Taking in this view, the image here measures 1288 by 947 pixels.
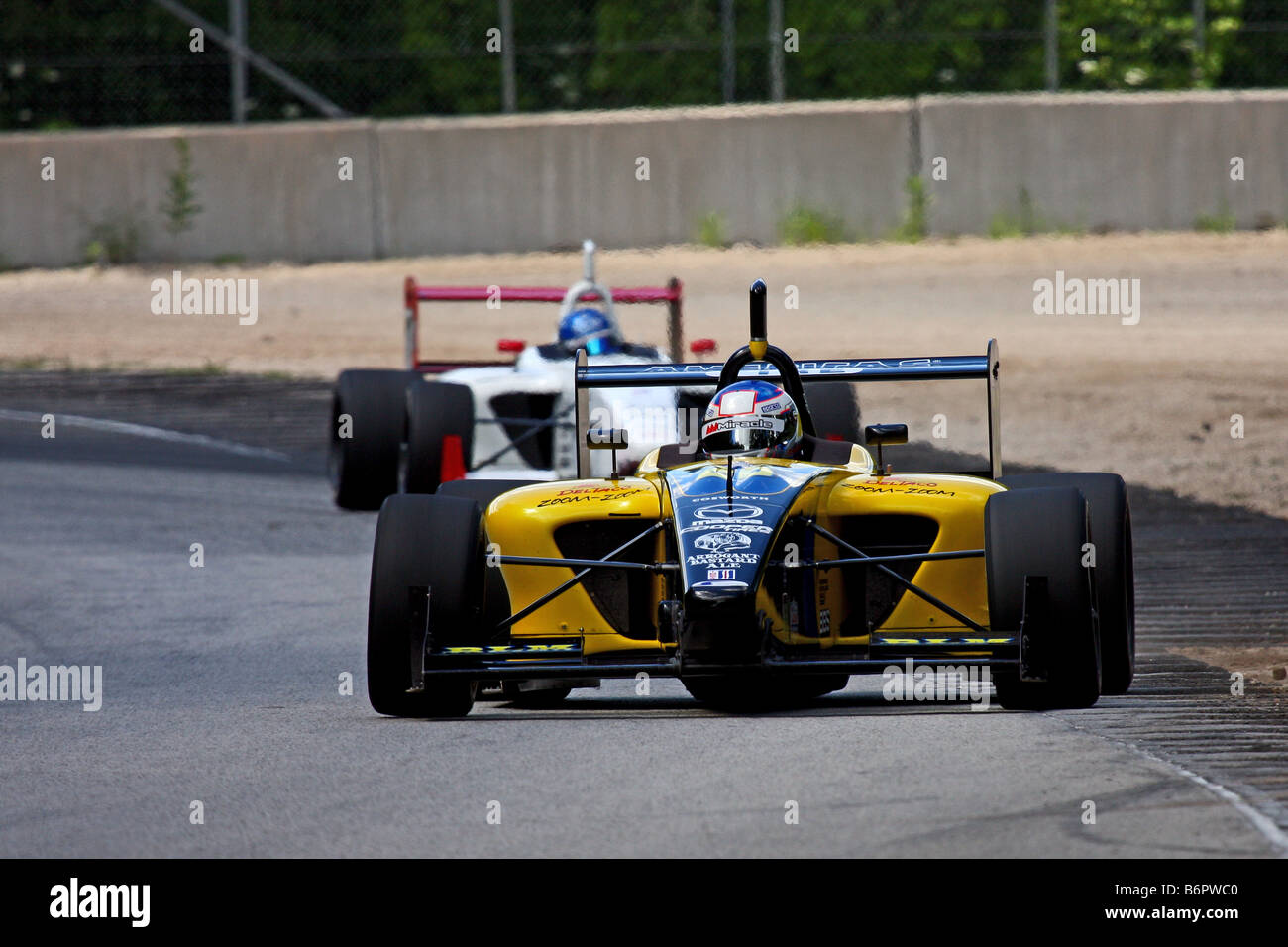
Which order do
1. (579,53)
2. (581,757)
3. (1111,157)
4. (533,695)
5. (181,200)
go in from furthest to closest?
(181,200), (579,53), (1111,157), (533,695), (581,757)

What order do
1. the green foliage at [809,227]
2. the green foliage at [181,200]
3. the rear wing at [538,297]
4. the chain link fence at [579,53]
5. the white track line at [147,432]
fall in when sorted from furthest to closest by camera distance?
the green foliage at [181,200] → the green foliage at [809,227] → the chain link fence at [579,53] → the white track line at [147,432] → the rear wing at [538,297]

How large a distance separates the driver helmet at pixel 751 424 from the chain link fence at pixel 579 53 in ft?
50.9

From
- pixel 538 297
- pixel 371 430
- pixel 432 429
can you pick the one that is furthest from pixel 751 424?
pixel 538 297

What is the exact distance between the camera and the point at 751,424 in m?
8.45

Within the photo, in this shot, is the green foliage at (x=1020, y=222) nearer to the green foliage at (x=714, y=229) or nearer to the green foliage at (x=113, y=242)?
the green foliage at (x=714, y=229)

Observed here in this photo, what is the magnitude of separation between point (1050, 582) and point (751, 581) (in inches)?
35.9

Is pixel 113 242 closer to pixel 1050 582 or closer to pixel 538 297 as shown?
pixel 538 297

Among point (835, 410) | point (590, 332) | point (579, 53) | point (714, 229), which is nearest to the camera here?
point (835, 410)

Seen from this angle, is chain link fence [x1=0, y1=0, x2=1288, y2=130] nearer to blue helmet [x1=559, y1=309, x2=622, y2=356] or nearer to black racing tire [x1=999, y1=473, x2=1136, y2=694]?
blue helmet [x1=559, y1=309, x2=622, y2=356]

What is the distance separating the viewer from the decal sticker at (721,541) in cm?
741

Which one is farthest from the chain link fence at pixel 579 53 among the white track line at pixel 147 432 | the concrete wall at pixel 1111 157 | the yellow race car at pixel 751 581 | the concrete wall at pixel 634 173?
the yellow race car at pixel 751 581

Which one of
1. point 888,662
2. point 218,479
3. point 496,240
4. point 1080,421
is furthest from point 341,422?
point 496,240
